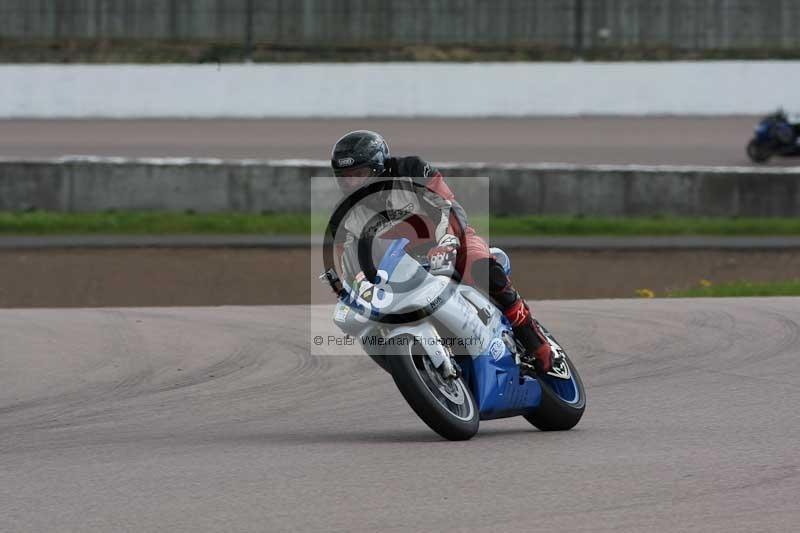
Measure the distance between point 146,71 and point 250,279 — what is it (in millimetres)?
11697

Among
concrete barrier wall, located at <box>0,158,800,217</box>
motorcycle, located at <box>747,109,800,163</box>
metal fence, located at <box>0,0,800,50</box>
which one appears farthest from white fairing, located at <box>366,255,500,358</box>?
metal fence, located at <box>0,0,800,50</box>

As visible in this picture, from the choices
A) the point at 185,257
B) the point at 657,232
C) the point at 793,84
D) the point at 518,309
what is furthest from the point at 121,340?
the point at 793,84

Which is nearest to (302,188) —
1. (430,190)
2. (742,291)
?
(742,291)

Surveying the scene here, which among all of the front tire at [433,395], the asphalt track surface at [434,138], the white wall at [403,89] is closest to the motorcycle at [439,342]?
the front tire at [433,395]

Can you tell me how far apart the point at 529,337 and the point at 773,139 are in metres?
19.5

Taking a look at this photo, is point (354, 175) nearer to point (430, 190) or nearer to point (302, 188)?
point (430, 190)

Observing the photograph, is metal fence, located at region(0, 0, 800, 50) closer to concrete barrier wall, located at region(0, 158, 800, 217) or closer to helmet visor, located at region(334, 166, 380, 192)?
concrete barrier wall, located at region(0, 158, 800, 217)

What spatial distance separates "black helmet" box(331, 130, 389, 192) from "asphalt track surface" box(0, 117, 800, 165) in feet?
59.7

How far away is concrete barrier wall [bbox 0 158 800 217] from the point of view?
70.7 feet

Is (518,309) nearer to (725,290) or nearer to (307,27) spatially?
(725,290)

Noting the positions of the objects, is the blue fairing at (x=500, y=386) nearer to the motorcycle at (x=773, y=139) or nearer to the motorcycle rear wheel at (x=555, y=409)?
the motorcycle rear wheel at (x=555, y=409)

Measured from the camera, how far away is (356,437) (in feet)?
20.9

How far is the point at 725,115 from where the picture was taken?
27578 mm

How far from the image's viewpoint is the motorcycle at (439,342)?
5777 millimetres
